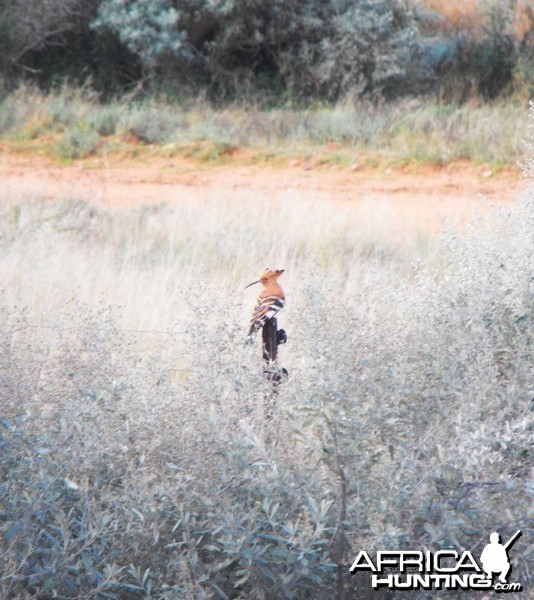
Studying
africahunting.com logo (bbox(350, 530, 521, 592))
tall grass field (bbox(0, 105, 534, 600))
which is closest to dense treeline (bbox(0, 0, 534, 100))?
tall grass field (bbox(0, 105, 534, 600))

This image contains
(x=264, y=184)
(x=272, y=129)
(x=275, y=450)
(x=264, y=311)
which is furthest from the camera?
(x=272, y=129)

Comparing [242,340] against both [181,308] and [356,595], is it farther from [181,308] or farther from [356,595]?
[181,308]

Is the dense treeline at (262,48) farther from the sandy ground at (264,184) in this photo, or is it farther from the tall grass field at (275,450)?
the tall grass field at (275,450)

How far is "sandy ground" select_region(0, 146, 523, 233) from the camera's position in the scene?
31.4 ft

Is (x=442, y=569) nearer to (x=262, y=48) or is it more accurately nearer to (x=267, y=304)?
(x=267, y=304)

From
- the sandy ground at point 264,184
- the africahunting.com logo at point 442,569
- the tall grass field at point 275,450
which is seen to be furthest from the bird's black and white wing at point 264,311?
the sandy ground at point 264,184

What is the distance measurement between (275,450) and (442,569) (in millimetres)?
559

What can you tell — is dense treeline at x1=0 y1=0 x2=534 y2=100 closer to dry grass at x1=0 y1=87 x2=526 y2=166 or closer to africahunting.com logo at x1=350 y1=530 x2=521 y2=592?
dry grass at x1=0 y1=87 x2=526 y2=166

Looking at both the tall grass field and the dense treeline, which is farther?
the dense treeline

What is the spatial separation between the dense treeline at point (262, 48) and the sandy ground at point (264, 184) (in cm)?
375

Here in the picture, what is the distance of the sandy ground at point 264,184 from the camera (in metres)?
9.57

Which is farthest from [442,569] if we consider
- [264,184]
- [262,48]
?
[262,48]

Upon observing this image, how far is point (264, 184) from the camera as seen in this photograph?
11438 mm

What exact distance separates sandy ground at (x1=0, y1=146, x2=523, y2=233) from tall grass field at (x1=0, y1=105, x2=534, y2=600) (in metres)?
5.67
